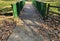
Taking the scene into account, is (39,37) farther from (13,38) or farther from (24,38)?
(13,38)

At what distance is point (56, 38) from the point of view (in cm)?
755

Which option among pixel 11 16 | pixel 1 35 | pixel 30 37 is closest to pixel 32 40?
pixel 30 37

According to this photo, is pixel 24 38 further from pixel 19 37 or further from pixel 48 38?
pixel 48 38

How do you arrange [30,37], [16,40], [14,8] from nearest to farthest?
1. [16,40]
2. [30,37]
3. [14,8]

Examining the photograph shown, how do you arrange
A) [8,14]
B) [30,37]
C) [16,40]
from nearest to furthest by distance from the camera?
[16,40] < [30,37] < [8,14]

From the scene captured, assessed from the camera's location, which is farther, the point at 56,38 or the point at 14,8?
the point at 14,8

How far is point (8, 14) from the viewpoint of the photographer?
13.6 meters

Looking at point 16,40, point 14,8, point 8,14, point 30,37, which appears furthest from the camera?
point 8,14

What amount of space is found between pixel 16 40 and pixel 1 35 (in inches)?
48.8

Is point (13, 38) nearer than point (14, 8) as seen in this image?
Yes

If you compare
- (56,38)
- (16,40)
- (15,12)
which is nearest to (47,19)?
(15,12)

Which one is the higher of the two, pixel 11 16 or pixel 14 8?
pixel 14 8

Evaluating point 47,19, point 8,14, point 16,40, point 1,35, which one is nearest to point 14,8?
point 8,14

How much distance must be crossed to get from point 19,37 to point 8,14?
643 cm
